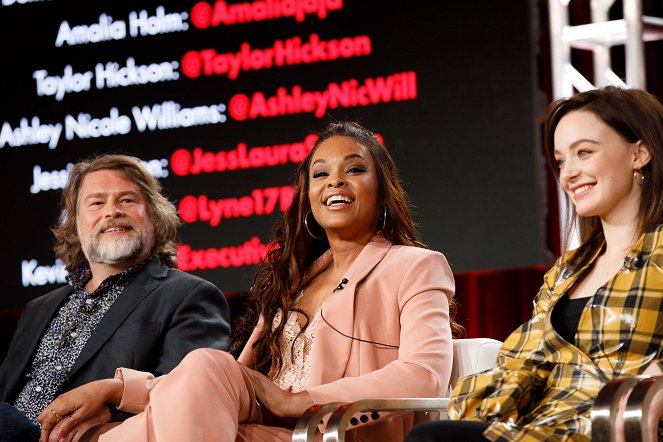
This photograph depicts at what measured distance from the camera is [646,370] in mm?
2359

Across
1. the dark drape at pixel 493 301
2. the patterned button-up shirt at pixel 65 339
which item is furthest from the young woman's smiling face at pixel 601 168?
the dark drape at pixel 493 301

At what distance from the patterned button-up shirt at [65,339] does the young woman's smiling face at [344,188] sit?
85 centimetres

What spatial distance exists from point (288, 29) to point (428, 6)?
0.78 metres

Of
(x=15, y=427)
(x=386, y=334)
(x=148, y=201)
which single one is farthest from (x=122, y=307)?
(x=386, y=334)

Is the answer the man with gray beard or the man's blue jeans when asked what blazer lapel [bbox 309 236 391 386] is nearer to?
the man with gray beard

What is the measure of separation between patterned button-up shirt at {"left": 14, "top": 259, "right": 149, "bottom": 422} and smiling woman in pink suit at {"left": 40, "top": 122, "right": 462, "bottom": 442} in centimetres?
55

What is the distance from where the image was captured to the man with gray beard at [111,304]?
3.57 metres

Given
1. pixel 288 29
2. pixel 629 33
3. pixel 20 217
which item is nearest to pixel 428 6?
pixel 288 29

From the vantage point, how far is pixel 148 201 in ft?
13.2

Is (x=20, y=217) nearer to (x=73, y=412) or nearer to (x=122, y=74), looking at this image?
(x=122, y=74)

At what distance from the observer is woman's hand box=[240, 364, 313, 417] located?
9.05 feet

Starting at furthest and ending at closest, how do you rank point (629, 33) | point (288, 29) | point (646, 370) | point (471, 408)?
point (288, 29)
point (629, 33)
point (471, 408)
point (646, 370)

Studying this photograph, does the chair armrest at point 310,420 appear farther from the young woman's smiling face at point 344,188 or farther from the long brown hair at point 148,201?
the long brown hair at point 148,201

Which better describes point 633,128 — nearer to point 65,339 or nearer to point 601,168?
point 601,168
